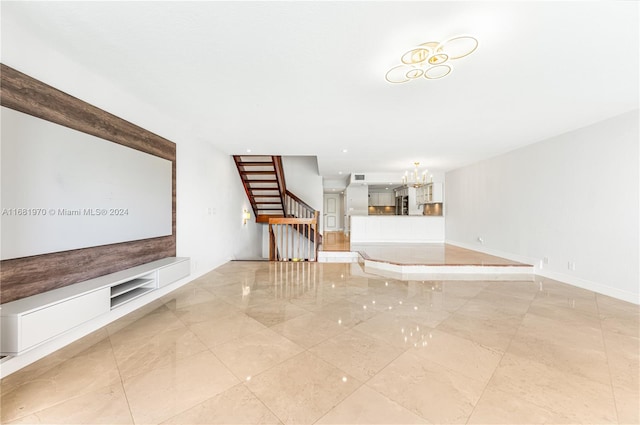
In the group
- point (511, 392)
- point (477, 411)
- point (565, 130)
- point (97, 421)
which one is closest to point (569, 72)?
point (565, 130)

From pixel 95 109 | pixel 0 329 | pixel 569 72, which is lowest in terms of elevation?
pixel 0 329

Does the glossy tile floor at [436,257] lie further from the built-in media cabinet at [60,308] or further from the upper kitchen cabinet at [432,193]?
the built-in media cabinet at [60,308]

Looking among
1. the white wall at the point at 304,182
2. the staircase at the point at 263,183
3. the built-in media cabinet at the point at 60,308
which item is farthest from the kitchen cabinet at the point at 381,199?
the built-in media cabinet at the point at 60,308

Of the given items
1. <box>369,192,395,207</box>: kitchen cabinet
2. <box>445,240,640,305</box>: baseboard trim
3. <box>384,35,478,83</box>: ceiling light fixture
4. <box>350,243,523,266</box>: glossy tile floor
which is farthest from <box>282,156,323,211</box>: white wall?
<box>384,35,478,83</box>: ceiling light fixture

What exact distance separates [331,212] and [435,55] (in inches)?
422

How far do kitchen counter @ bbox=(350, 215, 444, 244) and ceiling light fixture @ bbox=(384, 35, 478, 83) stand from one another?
19.8ft

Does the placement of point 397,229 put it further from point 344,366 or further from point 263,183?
point 344,366

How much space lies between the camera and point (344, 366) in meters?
1.92

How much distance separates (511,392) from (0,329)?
3.59 meters

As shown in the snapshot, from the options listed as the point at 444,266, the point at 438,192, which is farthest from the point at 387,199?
the point at 444,266

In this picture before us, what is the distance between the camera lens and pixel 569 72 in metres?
2.41

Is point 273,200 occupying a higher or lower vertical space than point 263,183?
lower

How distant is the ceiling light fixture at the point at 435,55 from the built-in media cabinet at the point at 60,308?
353cm

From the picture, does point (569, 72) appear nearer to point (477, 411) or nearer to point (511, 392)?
point (511, 392)
